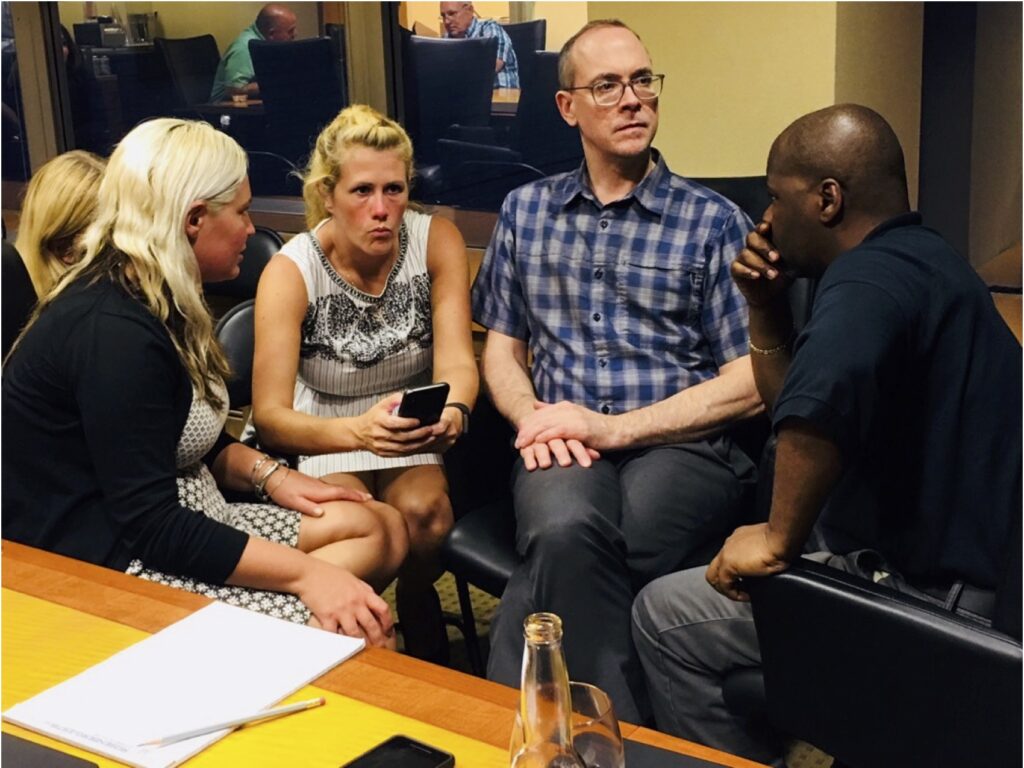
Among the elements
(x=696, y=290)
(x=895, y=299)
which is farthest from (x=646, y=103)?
(x=895, y=299)

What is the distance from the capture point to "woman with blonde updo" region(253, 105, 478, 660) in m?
2.42

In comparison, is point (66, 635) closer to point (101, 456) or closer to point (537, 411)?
point (101, 456)

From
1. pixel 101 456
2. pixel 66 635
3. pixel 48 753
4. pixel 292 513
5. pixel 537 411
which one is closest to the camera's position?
pixel 48 753

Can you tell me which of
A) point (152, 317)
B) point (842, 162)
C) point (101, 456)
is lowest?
point (101, 456)

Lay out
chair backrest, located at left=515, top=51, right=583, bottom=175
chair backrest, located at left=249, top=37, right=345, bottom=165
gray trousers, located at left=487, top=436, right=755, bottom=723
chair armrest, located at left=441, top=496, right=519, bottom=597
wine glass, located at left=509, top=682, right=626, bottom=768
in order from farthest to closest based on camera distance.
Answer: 1. chair backrest, located at left=249, top=37, right=345, bottom=165
2. chair backrest, located at left=515, top=51, right=583, bottom=175
3. chair armrest, located at left=441, top=496, right=519, bottom=597
4. gray trousers, located at left=487, top=436, right=755, bottom=723
5. wine glass, located at left=509, top=682, right=626, bottom=768

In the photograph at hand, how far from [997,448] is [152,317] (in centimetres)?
127

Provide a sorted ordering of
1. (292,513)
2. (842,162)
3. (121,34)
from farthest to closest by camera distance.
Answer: (121,34) → (292,513) → (842,162)

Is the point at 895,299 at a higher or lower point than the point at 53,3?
lower

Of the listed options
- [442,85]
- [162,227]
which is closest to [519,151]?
[442,85]

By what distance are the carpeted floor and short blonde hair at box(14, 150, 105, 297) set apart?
113 cm

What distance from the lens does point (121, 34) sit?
466cm

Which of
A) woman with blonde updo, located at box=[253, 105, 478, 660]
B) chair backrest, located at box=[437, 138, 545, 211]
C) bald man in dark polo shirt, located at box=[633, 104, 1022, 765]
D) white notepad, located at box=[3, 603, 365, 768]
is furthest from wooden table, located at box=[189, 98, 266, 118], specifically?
white notepad, located at box=[3, 603, 365, 768]

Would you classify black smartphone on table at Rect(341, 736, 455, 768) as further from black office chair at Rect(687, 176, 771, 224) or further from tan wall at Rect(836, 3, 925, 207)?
tan wall at Rect(836, 3, 925, 207)

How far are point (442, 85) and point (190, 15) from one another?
3.95ft
